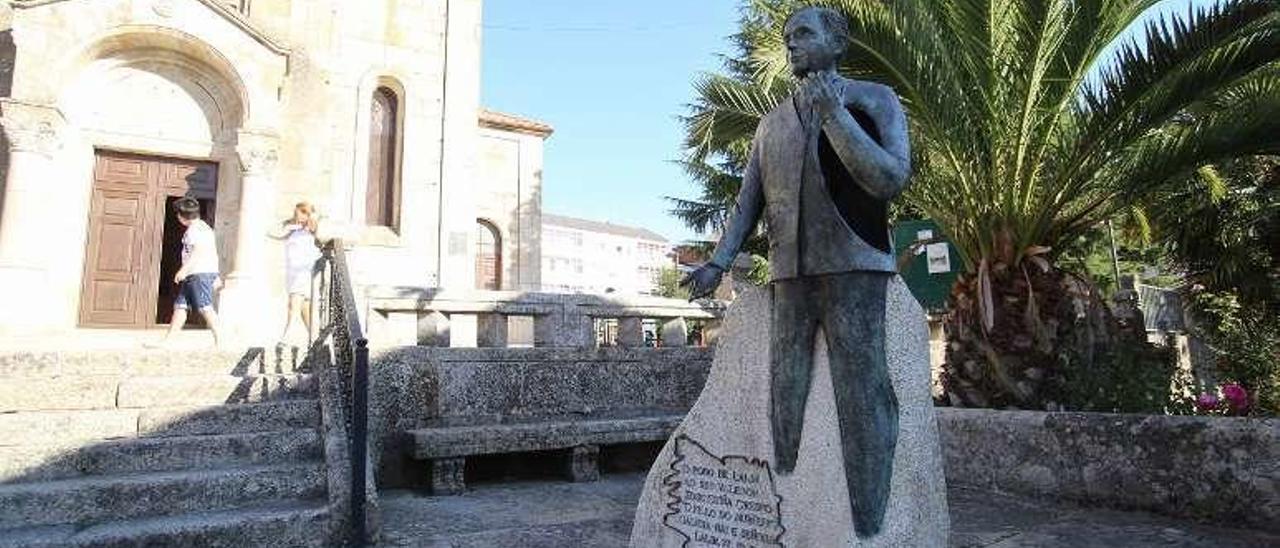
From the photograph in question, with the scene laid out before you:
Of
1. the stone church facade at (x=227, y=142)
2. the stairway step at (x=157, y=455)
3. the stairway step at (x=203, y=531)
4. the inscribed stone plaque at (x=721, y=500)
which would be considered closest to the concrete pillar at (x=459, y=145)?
the stone church facade at (x=227, y=142)

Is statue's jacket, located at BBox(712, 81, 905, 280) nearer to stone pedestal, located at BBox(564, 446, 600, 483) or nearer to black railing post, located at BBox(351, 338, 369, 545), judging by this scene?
black railing post, located at BBox(351, 338, 369, 545)

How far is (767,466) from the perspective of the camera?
2980 millimetres

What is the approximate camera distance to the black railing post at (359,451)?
4598mm

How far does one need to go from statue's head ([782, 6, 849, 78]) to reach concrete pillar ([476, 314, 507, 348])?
483 cm

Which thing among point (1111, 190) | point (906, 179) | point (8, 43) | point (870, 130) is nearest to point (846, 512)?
point (906, 179)

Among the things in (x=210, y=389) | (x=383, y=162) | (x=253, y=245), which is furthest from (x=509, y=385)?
(x=383, y=162)

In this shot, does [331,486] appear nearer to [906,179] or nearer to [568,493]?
[568,493]

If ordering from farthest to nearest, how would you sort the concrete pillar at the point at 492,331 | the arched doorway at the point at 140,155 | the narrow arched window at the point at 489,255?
1. the narrow arched window at the point at 489,255
2. the arched doorway at the point at 140,155
3. the concrete pillar at the point at 492,331

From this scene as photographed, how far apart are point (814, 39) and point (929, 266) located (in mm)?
9232

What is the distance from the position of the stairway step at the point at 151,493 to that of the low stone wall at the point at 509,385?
→ 4.60ft

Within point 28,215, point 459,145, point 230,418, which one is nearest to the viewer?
point 230,418

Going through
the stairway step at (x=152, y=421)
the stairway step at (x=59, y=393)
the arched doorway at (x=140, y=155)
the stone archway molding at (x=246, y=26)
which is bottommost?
the stairway step at (x=152, y=421)

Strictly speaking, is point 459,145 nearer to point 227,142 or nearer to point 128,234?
point 227,142

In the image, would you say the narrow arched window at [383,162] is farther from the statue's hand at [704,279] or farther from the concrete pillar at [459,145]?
the statue's hand at [704,279]
